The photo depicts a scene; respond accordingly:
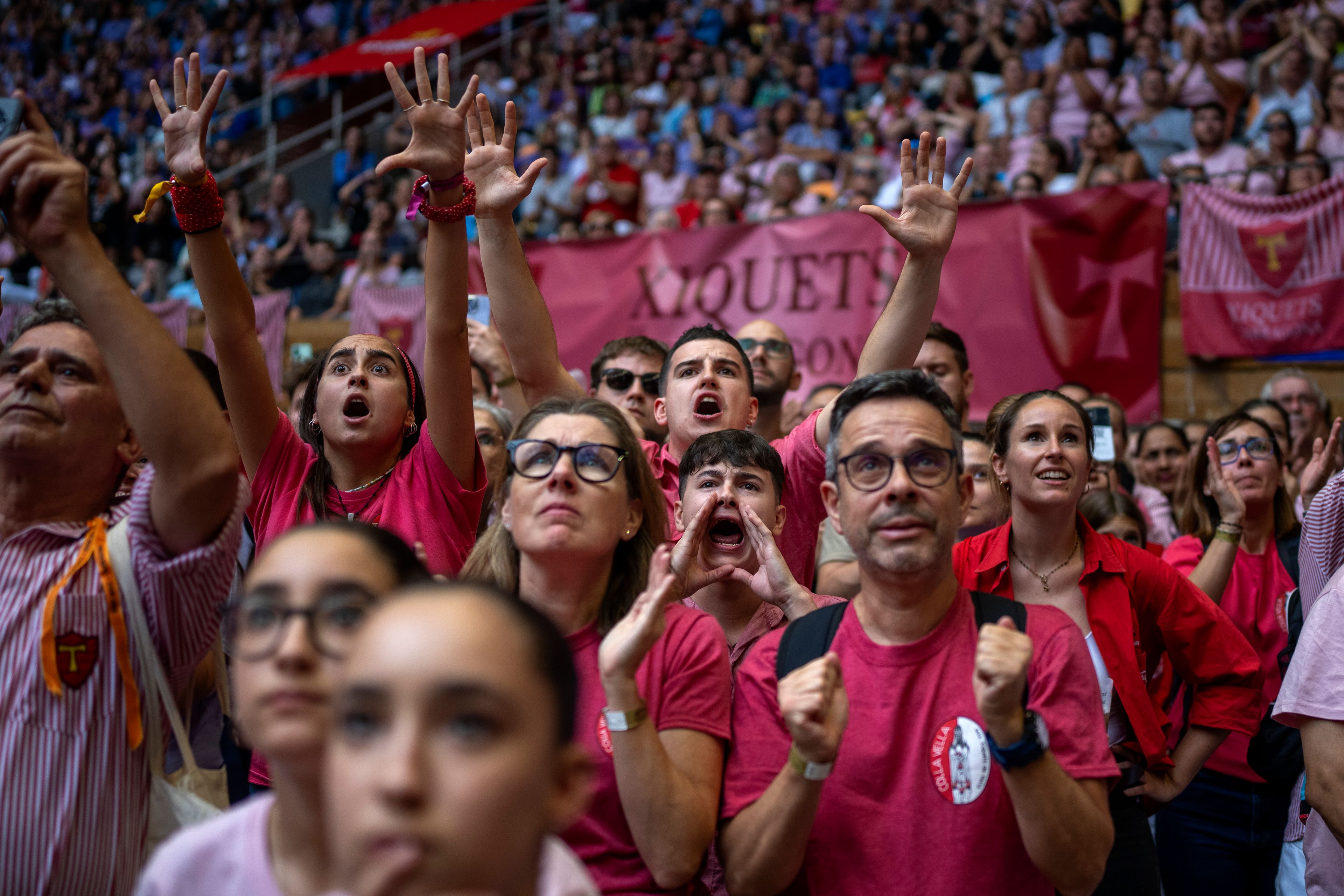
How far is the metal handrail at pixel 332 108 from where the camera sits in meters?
13.6

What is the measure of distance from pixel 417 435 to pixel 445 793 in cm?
198

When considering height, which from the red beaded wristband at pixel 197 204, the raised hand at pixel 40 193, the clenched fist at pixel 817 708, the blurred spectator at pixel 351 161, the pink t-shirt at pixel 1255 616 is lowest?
the pink t-shirt at pixel 1255 616

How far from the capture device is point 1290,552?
3801 millimetres

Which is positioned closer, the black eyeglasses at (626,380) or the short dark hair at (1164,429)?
the black eyeglasses at (626,380)

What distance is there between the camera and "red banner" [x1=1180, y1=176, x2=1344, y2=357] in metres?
6.11

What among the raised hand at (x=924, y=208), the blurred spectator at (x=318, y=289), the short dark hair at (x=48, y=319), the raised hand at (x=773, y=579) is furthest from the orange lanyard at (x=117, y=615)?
the blurred spectator at (x=318, y=289)

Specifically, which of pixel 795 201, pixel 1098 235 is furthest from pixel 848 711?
pixel 795 201

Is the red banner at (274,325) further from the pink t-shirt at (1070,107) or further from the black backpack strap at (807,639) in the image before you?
the black backpack strap at (807,639)

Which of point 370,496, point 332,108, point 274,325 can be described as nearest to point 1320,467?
point 370,496

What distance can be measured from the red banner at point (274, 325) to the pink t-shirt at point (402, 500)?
691 cm

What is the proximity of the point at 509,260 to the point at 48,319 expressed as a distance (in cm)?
128

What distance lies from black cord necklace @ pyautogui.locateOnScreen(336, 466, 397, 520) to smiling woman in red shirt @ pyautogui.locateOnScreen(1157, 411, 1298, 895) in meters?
2.43

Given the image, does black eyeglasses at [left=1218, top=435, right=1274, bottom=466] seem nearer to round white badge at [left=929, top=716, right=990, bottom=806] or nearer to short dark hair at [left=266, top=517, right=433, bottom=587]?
round white badge at [left=929, top=716, right=990, bottom=806]

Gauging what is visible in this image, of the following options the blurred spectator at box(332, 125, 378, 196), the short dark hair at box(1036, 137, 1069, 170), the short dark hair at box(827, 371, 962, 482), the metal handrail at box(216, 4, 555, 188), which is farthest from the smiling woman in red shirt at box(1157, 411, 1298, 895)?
the metal handrail at box(216, 4, 555, 188)
